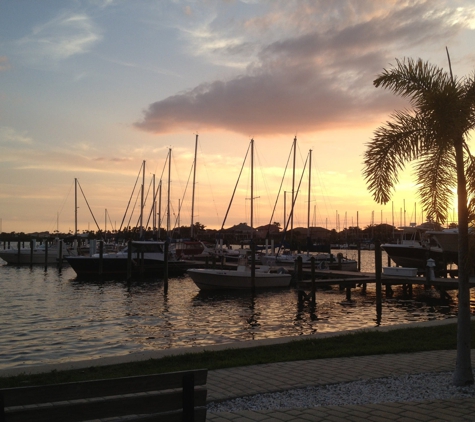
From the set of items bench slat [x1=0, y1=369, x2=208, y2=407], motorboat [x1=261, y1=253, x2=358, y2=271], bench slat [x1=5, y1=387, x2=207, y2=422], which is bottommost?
motorboat [x1=261, y1=253, x2=358, y2=271]

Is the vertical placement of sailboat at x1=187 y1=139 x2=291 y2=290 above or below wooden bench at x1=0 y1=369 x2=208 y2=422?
below

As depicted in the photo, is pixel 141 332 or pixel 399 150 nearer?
pixel 399 150

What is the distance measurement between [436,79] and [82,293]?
32656mm

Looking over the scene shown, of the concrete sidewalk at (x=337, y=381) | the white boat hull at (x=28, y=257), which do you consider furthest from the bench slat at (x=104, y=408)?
the white boat hull at (x=28, y=257)

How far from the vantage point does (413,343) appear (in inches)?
472

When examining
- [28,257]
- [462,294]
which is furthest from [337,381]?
[28,257]

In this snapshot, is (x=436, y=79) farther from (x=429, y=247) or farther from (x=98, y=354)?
(x=429, y=247)

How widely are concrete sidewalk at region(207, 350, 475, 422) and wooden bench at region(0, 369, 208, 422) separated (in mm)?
2043

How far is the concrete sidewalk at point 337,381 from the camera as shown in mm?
6777

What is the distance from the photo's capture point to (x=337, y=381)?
8.55 m

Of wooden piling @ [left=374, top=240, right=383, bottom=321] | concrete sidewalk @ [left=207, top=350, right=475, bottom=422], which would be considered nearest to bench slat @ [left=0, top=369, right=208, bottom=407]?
concrete sidewalk @ [left=207, top=350, right=475, bottom=422]

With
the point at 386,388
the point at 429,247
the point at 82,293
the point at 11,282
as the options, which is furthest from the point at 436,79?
the point at 11,282

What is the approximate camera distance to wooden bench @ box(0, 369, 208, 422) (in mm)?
4098

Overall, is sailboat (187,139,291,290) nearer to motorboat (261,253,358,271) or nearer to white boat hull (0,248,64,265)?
motorboat (261,253,358,271)
